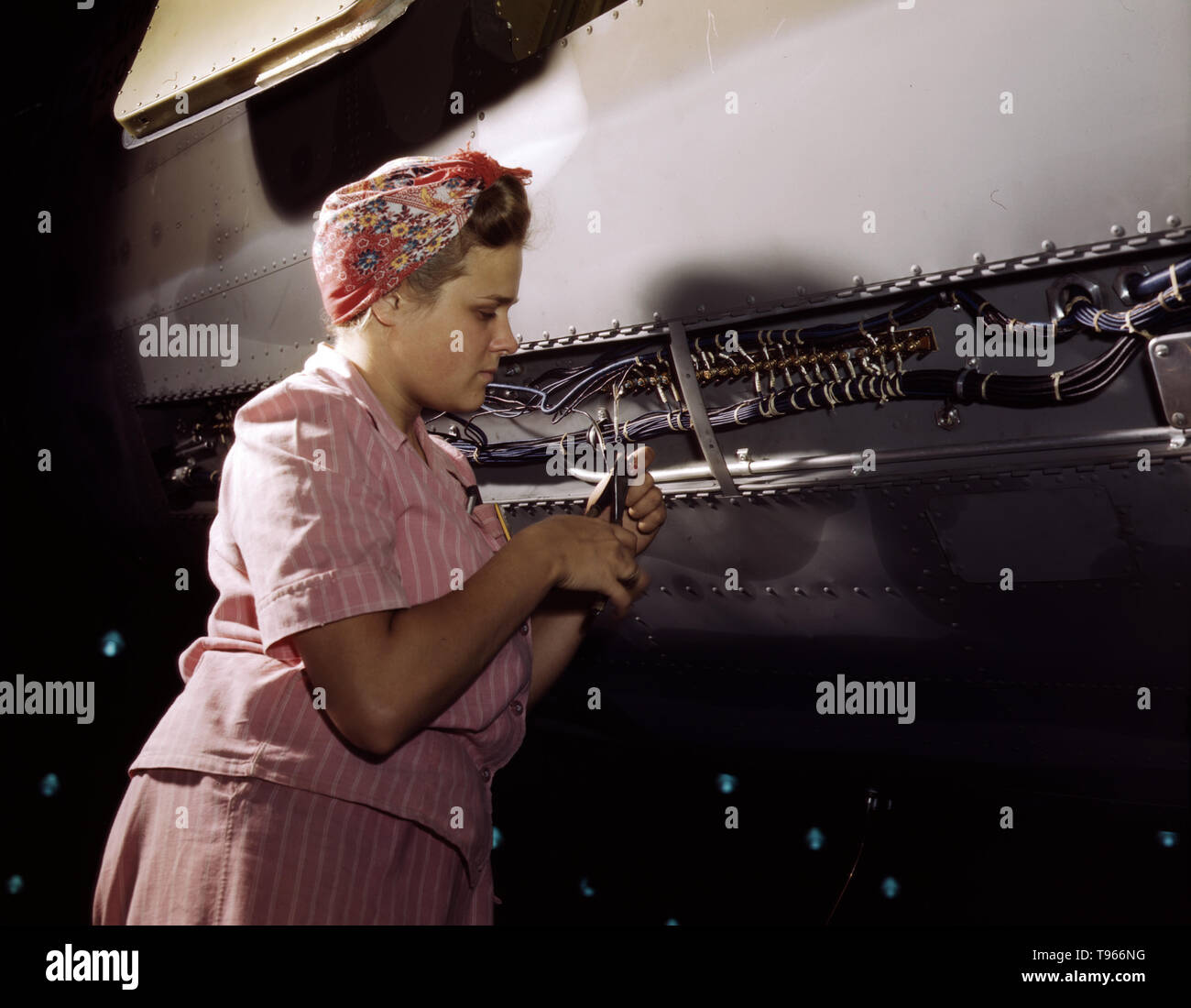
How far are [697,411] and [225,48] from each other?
1814 millimetres

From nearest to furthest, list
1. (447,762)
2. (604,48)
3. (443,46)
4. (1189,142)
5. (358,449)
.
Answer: (358,449)
(447,762)
(1189,142)
(604,48)
(443,46)

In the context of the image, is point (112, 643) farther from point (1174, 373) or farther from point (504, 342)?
point (1174, 373)

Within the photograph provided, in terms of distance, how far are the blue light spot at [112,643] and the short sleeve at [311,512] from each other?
4024 millimetres

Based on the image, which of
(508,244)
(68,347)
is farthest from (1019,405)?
(68,347)

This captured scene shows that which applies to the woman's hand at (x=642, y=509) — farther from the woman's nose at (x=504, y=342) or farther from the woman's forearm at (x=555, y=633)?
the woman's nose at (x=504, y=342)

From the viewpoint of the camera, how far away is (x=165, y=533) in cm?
395

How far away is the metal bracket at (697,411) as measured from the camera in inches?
84.0

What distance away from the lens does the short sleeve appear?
1.10 metres

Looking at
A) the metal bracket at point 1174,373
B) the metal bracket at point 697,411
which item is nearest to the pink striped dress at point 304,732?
the metal bracket at point 697,411

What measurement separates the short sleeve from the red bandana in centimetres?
18

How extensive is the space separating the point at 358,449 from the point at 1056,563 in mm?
1335

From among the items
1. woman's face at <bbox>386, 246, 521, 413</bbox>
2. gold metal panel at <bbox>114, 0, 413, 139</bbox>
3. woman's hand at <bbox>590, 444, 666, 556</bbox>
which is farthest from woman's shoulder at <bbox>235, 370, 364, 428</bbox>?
gold metal panel at <bbox>114, 0, 413, 139</bbox>

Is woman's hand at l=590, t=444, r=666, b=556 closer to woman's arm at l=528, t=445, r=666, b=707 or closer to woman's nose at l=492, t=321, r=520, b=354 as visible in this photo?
woman's arm at l=528, t=445, r=666, b=707

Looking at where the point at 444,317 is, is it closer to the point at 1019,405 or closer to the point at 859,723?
the point at 1019,405
